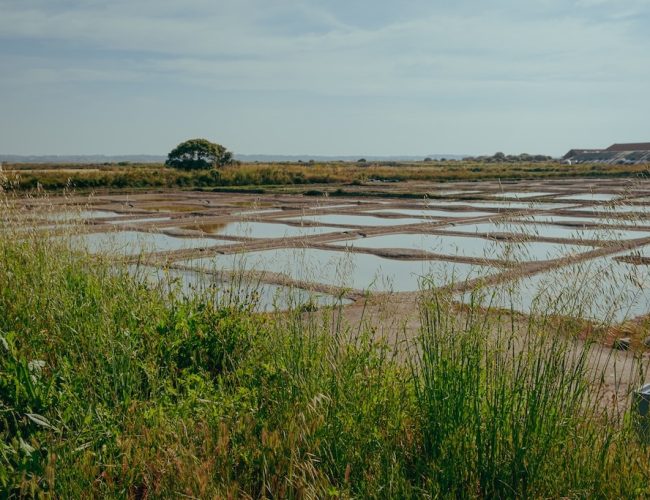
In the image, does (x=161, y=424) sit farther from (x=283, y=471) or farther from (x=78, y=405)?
(x=283, y=471)

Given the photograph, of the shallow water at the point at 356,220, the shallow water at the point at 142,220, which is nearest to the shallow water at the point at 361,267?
the shallow water at the point at 356,220

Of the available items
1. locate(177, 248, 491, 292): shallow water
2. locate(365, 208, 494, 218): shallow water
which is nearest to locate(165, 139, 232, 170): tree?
locate(365, 208, 494, 218): shallow water

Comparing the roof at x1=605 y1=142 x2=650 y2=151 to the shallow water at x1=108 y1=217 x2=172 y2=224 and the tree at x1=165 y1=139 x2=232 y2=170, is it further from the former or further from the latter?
the shallow water at x1=108 y1=217 x2=172 y2=224

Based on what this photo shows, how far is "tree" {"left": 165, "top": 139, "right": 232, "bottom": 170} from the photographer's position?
58000mm

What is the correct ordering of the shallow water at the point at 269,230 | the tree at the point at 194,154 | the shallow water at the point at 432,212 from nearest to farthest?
the shallow water at the point at 269,230 < the shallow water at the point at 432,212 < the tree at the point at 194,154

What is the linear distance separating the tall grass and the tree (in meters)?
54.1

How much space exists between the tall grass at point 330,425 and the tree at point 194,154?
54.1 metres

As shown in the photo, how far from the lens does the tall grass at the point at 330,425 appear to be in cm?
346

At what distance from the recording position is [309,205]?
86.5 feet

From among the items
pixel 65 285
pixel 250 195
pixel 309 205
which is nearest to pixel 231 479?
pixel 65 285

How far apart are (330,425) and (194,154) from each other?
5631 centimetres

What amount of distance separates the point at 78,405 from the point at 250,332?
166 centimetres

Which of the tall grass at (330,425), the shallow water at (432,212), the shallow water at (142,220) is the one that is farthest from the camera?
the shallow water at (432,212)

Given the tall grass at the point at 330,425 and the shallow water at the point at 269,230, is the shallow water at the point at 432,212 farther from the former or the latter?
the tall grass at the point at 330,425
